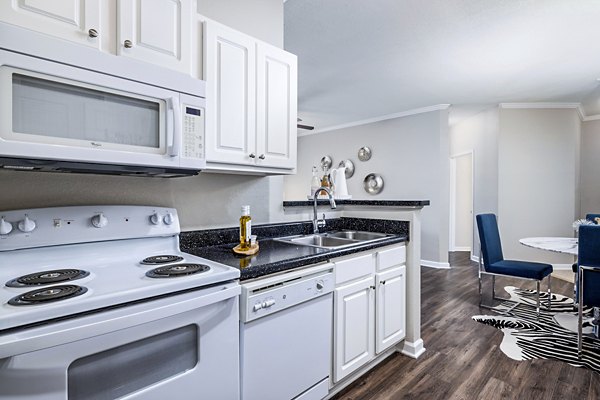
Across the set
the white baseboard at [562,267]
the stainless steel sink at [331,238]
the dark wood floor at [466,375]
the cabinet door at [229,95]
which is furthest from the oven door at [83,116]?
the white baseboard at [562,267]

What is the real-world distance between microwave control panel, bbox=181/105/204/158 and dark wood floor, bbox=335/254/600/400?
167cm

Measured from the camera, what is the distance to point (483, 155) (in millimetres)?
5660

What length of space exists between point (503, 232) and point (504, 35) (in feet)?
11.1

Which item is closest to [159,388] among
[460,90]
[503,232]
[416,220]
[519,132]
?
[416,220]

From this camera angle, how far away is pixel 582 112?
18.0 ft

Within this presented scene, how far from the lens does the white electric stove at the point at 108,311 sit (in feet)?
2.81

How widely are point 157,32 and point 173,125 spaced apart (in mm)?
427

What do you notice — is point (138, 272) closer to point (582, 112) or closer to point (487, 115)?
point (487, 115)

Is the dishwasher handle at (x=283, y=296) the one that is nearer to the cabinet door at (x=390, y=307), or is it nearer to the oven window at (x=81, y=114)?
the cabinet door at (x=390, y=307)

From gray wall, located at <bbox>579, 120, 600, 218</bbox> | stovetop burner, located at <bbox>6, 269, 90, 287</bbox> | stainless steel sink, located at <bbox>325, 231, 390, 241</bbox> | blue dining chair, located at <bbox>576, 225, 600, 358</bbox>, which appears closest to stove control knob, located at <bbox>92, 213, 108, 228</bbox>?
stovetop burner, located at <bbox>6, 269, 90, 287</bbox>

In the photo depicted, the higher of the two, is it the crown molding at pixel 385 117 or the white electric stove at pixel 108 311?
the crown molding at pixel 385 117

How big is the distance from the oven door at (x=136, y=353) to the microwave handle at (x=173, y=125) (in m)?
0.62

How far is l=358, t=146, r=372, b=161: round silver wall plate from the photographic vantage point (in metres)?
6.13

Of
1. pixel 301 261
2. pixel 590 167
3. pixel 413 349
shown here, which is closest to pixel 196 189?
pixel 301 261
